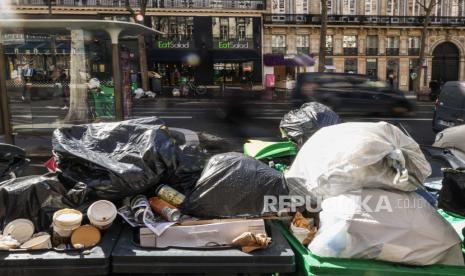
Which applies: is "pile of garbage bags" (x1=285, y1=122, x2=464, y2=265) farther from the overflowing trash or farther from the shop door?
the shop door

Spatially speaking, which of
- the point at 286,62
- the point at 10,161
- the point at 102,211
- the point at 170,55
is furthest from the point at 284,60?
the point at 102,211

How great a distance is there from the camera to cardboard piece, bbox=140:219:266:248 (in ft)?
8.35

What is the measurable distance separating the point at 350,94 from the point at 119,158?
14.0 m

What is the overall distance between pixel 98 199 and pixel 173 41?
35130mm

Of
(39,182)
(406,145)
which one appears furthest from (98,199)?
(406,145)

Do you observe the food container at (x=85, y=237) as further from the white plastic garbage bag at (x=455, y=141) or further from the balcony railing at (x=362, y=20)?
the balcony railing at (x=362, y=20)

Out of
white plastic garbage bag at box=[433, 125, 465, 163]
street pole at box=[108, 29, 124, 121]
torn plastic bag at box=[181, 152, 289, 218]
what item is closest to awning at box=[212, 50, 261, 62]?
street pole at box=[108, 29, 124, 121]

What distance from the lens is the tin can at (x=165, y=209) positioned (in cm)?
270

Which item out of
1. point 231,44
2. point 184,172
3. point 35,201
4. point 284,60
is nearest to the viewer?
point 35,201

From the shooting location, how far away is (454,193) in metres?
2.77

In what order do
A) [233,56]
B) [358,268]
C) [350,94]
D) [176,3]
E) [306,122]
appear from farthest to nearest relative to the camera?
[176,3], [233,56], [350,94], [306,122], [358,268]

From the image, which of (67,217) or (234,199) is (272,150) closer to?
(234,199)

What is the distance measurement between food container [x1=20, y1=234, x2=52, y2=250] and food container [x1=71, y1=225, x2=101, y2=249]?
0.46ft

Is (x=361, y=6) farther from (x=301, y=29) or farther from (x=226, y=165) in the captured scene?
(x=226, y=165)
